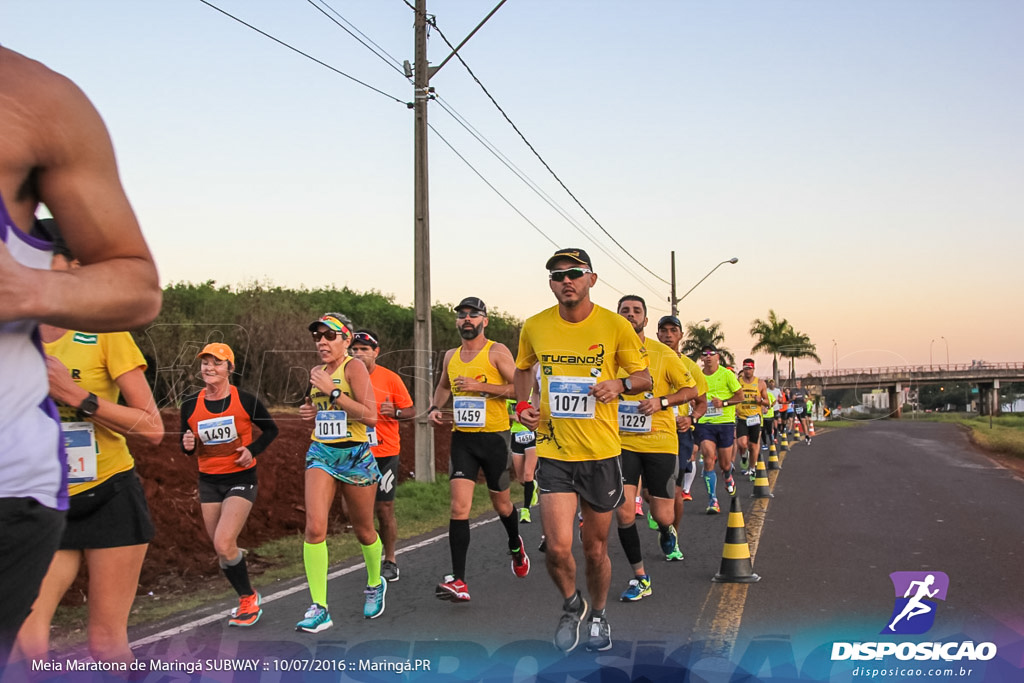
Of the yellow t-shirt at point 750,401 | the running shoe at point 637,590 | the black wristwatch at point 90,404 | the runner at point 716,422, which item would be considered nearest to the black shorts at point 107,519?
the black wristwatch at point 90,404

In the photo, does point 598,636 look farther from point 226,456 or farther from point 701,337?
point 701,337

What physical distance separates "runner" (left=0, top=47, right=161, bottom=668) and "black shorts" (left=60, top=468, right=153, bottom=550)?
2457 millimetres

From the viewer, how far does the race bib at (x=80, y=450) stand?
13.5ft

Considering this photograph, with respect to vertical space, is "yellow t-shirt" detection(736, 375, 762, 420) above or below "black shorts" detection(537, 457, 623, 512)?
above

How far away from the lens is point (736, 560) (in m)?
7.96

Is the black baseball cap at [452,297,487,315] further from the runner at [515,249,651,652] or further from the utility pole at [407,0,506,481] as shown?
the utility pole at [407,0,506,481]

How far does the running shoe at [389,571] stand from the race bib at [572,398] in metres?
3.01

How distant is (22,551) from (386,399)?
6908 mm

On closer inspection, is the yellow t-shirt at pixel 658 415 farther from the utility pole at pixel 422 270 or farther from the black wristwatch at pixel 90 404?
the utility pole at pixel 422 270

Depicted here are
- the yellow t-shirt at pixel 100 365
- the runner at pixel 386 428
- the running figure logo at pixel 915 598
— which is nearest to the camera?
the yellow t-shirt at pixel 100 365

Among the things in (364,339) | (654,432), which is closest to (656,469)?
(654,432)

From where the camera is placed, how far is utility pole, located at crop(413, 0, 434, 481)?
1496 cm

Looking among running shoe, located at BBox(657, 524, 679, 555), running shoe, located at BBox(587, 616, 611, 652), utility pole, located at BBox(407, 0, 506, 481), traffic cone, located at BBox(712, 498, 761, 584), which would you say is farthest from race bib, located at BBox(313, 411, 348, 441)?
utility pole, located at BBox(407, 0, 506, 481)

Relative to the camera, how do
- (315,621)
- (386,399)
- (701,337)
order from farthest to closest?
(701,337) → (386,399) → (315,621)
